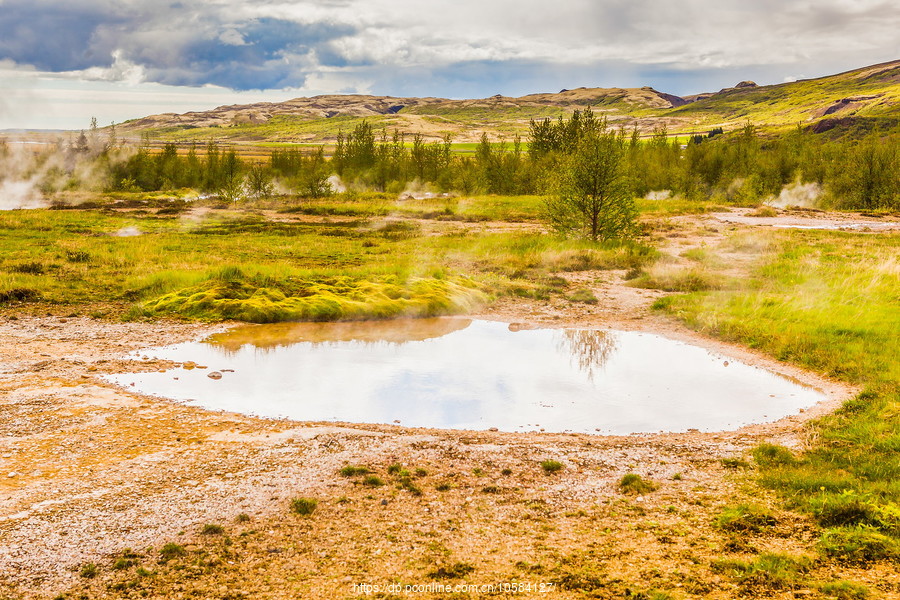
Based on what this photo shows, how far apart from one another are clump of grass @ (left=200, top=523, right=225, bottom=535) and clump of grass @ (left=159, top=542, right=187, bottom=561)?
1.20ft

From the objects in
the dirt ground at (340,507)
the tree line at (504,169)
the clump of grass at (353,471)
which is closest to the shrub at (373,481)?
the dirt ground at (340,507)

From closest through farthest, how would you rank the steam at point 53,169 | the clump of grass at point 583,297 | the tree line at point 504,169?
the clump of grass at point 583,297
the tree line at point 504,169
the steam at point 53,169

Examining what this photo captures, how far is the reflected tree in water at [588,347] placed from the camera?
1485 centimetres

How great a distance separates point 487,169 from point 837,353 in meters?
66.1

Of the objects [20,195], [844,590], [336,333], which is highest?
[20,195]

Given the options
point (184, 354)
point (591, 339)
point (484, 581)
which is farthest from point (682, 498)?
point (184, 354)

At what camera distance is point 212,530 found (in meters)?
7.11

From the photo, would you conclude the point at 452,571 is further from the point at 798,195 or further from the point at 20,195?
the point at 798,195

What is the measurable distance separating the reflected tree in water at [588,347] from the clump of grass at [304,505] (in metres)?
7.93

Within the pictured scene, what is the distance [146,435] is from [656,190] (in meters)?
77.1

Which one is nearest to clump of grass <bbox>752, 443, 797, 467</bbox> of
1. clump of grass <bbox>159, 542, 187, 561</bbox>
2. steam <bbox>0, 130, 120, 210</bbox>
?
clump of grass <bbox>159, 542, 187, 561</bbox>

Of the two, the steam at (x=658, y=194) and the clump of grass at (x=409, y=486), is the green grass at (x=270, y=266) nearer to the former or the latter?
the clump of grass at (x=409, y=486)

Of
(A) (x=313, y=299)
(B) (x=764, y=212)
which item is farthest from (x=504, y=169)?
(A) (x=313, y=299)

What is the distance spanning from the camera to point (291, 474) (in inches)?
342
